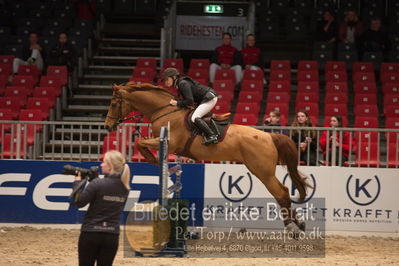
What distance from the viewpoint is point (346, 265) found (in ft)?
32.6

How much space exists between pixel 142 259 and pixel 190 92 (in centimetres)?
272

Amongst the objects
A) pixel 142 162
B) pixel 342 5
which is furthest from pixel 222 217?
pixel 342 5

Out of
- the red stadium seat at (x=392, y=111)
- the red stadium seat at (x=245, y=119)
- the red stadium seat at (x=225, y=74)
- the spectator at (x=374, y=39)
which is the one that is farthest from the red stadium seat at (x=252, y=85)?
the spectator at (x=374, y=39)

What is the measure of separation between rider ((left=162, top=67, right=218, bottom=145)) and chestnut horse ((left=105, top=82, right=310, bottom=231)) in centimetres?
22

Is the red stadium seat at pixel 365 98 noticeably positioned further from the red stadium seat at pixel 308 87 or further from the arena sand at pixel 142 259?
the arena sand at pixel 142 259

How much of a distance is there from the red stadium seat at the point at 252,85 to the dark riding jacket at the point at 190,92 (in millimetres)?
5068

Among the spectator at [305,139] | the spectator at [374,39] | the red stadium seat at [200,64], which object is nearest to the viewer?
the spectator at [305,139]

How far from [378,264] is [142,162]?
467 cm

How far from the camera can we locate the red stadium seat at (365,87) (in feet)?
54.3

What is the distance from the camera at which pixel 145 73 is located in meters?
17.1

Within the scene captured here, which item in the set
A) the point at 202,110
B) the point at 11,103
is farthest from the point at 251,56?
the point at 202,110

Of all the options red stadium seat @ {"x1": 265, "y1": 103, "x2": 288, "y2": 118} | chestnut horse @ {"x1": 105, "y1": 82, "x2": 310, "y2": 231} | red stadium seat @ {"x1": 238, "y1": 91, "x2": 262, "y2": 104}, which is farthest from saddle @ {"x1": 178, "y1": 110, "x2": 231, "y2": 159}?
red stadium seat @ {"x1": 238, "y1": 91, "x2": 262, "y2": 104}

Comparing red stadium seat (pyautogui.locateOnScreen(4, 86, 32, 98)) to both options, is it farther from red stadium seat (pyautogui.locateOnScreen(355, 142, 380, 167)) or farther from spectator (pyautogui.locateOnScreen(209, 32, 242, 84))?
red stadium seat (pyautogui.locateOnScreen(355, 142, 380, 167))

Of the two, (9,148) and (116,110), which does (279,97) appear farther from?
(9,148)
